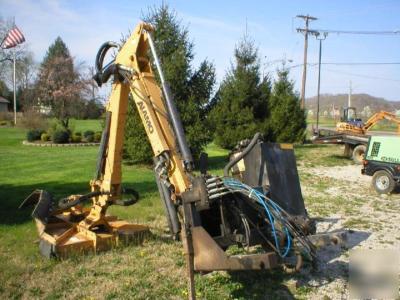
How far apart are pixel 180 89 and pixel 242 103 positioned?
593 cm

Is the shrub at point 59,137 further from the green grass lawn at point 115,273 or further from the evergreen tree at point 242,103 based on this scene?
the green grass lawn at point 115,273

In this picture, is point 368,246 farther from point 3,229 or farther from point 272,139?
point 272,139

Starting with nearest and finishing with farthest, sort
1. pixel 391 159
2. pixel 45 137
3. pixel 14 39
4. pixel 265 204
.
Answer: pixel 265 204, pixel 391 159, pixel 45 137, pixel 14 39

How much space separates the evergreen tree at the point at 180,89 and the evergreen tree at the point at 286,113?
8.53 meters

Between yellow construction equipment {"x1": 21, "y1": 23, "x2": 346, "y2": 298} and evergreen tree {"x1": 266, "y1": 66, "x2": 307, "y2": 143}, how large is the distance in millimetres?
16861

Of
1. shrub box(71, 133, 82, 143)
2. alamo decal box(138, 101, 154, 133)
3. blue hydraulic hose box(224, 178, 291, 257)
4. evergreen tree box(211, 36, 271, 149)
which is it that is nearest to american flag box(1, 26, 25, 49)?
shrub box(71, 133, 82, 143)

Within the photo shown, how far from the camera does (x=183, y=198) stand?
4.16 metres

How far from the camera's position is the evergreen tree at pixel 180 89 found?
45.8 ft

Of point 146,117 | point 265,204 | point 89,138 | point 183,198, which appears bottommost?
point 89,138

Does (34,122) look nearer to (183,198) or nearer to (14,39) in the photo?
(14,39)

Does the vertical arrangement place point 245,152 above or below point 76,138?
above

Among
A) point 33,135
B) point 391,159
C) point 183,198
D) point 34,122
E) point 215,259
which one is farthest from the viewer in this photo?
point 34,122

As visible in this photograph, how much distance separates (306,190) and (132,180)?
4811 millimetres

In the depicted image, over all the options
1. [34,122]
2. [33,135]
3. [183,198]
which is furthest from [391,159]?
[34,122]
